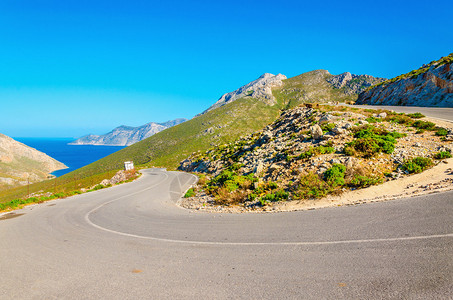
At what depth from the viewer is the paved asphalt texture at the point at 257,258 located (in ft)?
13.3

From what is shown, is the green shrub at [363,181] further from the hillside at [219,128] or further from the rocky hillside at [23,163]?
the rocky hillside at [23,163]

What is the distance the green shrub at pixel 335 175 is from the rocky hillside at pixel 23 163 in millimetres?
175722

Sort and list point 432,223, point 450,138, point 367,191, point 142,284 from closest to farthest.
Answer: point 142,284 < point 432,223 < point 367,191 < point 450,138

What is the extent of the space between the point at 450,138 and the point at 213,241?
49.5ft

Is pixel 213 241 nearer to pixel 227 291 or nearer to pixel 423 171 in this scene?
pixel 227 291

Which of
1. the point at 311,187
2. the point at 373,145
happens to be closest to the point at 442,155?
the point at 373,145

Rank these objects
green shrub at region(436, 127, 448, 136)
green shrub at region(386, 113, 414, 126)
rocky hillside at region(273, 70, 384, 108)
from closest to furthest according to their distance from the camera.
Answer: green shrub at region(436, 127, 448, 136) < green shrub at region(386, 113, 414, 126) < rocky hillside at region(273, 70, 384, 108)

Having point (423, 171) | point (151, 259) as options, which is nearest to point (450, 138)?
point (423, 171)

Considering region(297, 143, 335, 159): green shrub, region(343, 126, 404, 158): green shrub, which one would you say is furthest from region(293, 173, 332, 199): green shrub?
region(343, 126, 404, 158): green shrub

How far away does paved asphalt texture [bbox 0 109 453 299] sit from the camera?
13.3ft

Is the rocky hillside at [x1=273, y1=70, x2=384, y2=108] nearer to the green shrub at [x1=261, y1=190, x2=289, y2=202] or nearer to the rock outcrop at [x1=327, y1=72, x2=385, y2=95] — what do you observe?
the rock outcrop at [x1=327, y1=72, x2=385, y2=95]

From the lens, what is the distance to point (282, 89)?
19000cm

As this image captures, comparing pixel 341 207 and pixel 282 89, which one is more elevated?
pixel 282 89

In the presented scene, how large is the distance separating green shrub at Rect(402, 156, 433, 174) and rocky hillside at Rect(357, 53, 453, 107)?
24513mm
